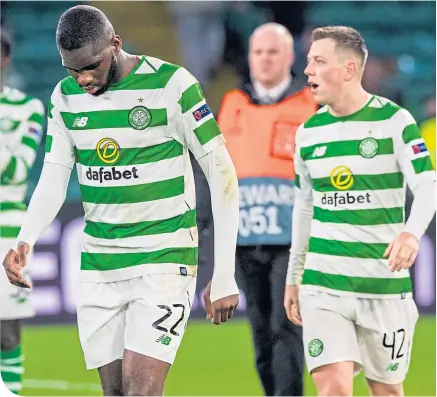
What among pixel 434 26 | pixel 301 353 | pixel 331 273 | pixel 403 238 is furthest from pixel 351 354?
pixel 434 26

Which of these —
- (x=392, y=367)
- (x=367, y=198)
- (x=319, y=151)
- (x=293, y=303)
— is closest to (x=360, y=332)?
(x=392, y=367)

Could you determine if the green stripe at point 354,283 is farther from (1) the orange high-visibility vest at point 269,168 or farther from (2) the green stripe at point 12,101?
(2) the green stripe at point 12,101

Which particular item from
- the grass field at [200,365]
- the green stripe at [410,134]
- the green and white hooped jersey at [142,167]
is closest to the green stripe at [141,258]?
the green and white hooped jersey at [142,167]

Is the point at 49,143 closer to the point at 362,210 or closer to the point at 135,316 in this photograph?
the point at 135,316

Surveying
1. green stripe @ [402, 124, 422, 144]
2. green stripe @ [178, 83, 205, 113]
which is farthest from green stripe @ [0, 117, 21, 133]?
green stripe @ [402, 124, 422, 144]

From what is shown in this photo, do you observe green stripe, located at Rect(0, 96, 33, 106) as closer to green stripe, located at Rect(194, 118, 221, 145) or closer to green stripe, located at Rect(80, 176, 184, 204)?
green stripe, located at Rect(80, 176, 184, 204)

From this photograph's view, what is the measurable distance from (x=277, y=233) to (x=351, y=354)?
1.29 meters

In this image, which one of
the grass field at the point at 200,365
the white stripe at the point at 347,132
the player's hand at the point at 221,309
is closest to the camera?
the player's hand at the point at 221,309

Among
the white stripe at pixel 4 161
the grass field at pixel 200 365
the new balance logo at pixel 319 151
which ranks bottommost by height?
the grass field at pixel 200 365

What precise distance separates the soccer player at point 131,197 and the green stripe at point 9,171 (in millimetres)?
1620

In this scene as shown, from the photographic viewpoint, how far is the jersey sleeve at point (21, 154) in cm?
568

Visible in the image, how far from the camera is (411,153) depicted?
4.46 m

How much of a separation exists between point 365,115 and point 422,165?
386mm

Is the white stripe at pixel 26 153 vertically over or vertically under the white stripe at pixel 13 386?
over
